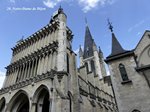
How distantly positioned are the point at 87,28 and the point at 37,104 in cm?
5192

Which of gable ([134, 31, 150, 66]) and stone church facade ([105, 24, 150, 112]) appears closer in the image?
stone church facade ([105, 24, 150, 112])

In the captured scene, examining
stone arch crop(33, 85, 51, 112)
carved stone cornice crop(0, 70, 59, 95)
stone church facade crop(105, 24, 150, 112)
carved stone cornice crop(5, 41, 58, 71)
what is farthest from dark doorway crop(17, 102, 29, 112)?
stone church facade crop(105, 24, 150, 112)

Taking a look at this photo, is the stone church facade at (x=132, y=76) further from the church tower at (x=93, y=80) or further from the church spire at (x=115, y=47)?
the church tower at (x=93, y=80)

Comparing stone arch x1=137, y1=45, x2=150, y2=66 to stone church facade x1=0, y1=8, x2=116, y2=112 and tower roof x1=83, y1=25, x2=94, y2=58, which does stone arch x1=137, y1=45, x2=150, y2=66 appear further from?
tower roof x1=83, y1=25, x2=94, y2=58

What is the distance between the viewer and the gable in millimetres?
12344

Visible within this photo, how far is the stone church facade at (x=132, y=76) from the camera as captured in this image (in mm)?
10836

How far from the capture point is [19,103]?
720 inches

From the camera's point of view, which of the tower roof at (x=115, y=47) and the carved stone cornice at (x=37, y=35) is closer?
the tower roof at (x=115, y=47)

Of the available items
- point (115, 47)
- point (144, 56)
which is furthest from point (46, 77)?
point (144, 56)

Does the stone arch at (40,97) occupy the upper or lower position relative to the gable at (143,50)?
lower

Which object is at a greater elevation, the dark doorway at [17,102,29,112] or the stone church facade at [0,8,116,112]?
the stone church facade at [0,8,116,112]

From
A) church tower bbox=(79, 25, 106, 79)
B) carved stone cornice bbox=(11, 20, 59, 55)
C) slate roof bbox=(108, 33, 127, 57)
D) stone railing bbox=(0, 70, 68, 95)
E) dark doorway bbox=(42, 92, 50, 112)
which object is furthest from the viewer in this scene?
church tower bbox=(79, 25, 106, 79)

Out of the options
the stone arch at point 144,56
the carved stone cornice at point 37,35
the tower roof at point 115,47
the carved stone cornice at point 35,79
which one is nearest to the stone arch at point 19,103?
the carved stone cornice at point 35,79

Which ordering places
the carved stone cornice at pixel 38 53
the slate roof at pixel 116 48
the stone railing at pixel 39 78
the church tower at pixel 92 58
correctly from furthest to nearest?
the church tower at pixel 92 58 → the carved stone cornice at pixel 38 53 → the stone railing at pixel 39 78 → the slate roof at pixel 116 48
